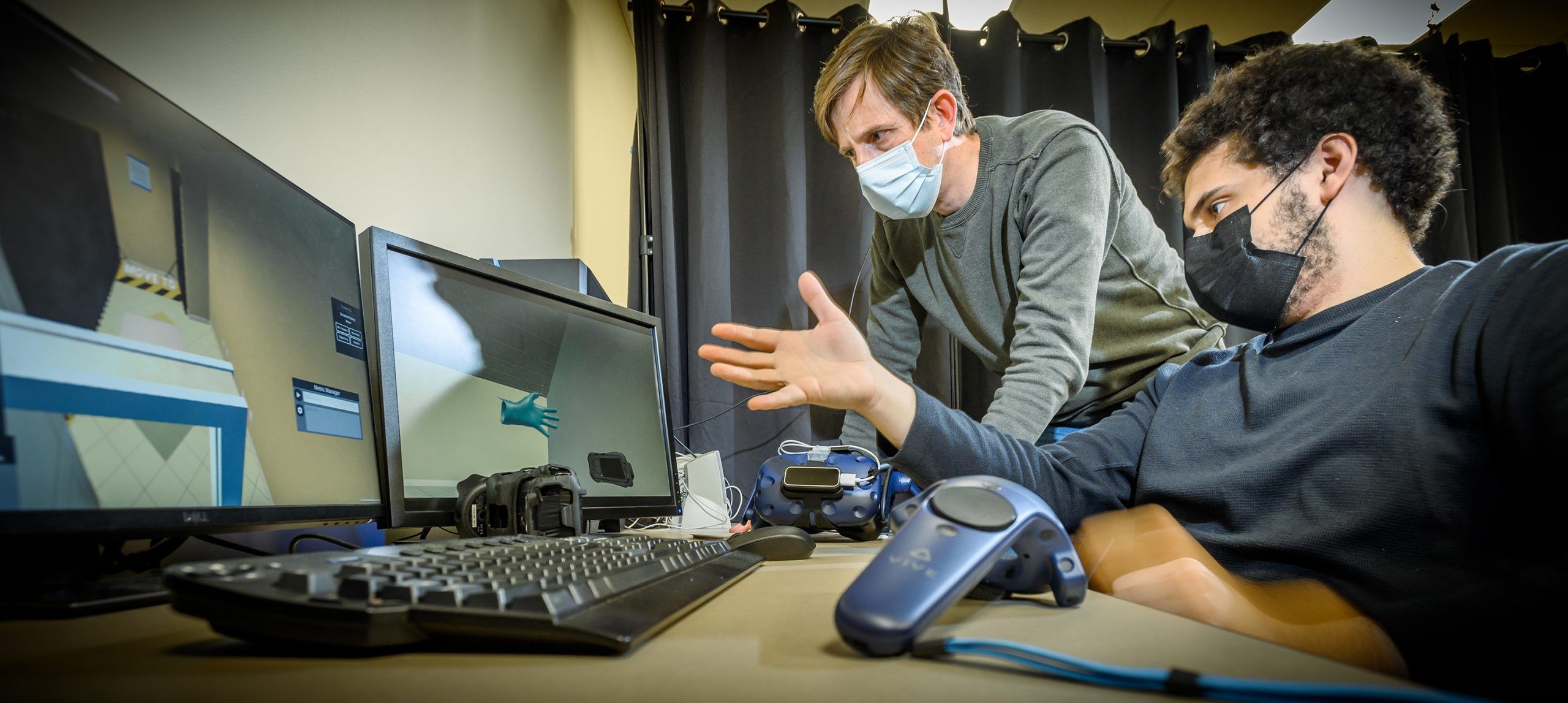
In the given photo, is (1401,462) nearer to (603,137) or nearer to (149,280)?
(149,280)

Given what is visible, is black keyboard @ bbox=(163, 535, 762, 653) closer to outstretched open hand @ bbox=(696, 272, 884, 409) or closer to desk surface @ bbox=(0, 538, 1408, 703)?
desk surface @ bbox=(0, 538, 1408, 703)

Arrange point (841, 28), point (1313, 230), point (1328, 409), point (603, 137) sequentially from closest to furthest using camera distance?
point (1328, 409) < point (1313, 230) < point (603, 137) < point (841, 28)

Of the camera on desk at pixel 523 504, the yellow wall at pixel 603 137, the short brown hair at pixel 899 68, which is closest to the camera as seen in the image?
the camera on desk at pixel 523 504

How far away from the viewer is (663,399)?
121 centimetres

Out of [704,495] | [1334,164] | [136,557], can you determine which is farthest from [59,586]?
[1334,164]

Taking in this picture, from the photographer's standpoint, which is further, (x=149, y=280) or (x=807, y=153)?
(x=807, y=153)

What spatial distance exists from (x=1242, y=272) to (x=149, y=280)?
1.10 m

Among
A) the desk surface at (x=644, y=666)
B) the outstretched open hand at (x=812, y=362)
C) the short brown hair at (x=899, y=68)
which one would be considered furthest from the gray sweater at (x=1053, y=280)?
the desk surface at (x=644, y=666)

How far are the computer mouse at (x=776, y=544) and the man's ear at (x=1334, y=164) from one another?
755mm

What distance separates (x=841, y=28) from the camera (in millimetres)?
2248

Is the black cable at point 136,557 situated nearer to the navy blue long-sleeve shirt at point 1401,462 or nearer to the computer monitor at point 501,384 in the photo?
the computer monitor at point 501,384

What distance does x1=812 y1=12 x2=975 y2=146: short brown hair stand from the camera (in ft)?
4.59

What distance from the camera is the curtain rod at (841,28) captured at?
2203 mm

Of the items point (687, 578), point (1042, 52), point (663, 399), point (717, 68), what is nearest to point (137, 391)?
point (687, 578)
